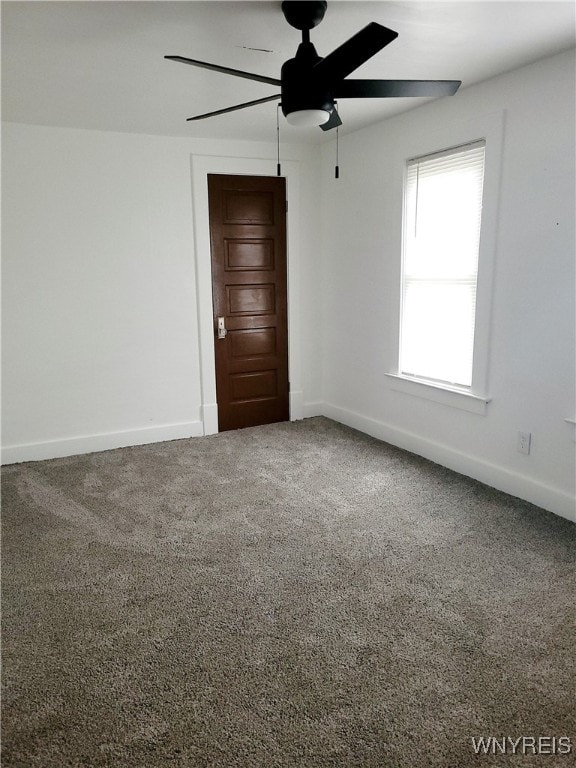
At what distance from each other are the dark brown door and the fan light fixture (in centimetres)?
236

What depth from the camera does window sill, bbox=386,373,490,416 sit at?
136 inches

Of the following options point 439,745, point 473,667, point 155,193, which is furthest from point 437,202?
point 439,745

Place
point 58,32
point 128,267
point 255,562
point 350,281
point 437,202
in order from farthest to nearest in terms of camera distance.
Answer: point 350,281, point 128,267, point 437,202, point 255,562, point 58,32

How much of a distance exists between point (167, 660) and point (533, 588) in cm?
161

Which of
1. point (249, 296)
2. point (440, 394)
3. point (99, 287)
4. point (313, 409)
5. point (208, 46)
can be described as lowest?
point (313, 409)

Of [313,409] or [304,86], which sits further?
[313,409]

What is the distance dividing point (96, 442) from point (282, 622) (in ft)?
8.80

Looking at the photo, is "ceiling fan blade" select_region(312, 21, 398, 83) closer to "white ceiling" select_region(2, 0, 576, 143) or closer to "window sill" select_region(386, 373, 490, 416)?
"white ceiling" select_region(2, 0, 576, 143)

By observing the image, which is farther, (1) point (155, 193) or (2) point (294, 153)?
(2) point (294, 153)

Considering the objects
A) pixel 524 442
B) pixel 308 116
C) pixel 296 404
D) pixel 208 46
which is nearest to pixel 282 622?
pixel 524 442

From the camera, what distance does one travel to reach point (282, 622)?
86.3 inches

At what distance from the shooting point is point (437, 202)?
12.0 feet

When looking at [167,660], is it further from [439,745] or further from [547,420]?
[547,420]

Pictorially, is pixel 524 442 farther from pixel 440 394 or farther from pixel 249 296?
pixel 249 296
